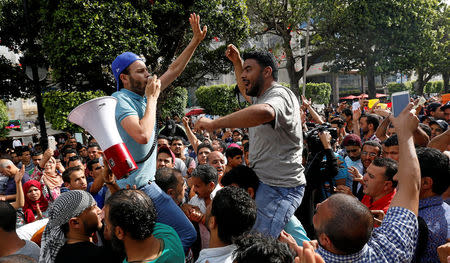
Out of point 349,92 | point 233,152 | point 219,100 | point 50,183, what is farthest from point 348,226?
point 349,92

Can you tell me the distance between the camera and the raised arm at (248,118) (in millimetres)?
1823

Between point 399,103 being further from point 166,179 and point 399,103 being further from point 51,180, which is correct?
point 51,180

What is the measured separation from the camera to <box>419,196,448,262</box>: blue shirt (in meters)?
2.10

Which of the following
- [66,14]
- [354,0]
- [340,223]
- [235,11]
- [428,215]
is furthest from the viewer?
[354,0]

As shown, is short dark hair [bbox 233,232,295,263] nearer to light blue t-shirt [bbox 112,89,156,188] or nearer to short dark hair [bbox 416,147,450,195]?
light blue t-shirt [bbox 112,89,156,188]

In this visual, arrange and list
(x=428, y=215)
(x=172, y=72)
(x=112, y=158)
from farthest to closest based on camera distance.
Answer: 1. (x=172, y=72)
2. (x=428, y=215)
3. (x=112, y=158)

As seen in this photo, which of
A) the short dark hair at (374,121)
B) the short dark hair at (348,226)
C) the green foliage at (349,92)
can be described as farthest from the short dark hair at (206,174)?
the green foliage at (349,92)

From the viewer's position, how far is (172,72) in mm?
2814

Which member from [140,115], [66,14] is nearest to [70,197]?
[140,115]

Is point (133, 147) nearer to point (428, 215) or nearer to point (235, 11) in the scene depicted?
point (428, 215)

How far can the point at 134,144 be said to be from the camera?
225 cm

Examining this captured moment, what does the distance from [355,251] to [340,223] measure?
17cm

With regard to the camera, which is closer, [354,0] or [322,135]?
[322,135]

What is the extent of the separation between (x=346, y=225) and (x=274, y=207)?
611mm
